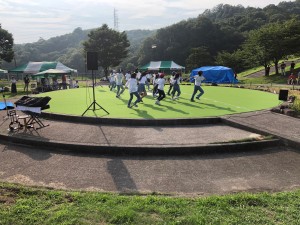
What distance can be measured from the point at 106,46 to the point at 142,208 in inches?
1898

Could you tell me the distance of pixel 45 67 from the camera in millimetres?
30844

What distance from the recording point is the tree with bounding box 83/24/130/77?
4972 centimetres

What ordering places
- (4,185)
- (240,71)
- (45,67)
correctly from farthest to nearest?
(240,71) → (45,67) → (4,185)

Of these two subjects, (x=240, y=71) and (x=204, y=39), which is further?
(x=204, y=39)

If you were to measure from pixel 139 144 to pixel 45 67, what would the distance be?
86.6ft

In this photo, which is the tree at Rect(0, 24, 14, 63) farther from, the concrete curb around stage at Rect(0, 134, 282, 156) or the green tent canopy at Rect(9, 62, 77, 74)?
the concrete curb around stage at Rect(0, 134, 282, 156)

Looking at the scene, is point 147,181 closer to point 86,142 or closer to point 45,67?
point 86,142

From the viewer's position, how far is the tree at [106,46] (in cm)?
4972

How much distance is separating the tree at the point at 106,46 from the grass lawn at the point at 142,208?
152 ft

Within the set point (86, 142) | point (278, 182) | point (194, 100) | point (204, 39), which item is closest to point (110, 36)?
point (204, 39)

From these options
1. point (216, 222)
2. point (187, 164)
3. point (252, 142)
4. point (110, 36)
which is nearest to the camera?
point (216, 222)

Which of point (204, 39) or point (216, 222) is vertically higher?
point (204, 39)

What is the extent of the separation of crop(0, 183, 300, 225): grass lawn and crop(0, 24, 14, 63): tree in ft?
147

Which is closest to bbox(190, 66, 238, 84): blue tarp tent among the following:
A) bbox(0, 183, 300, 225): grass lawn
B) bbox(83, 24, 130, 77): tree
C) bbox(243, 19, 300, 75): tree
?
bbox(243, 19, 300, 75): tree
